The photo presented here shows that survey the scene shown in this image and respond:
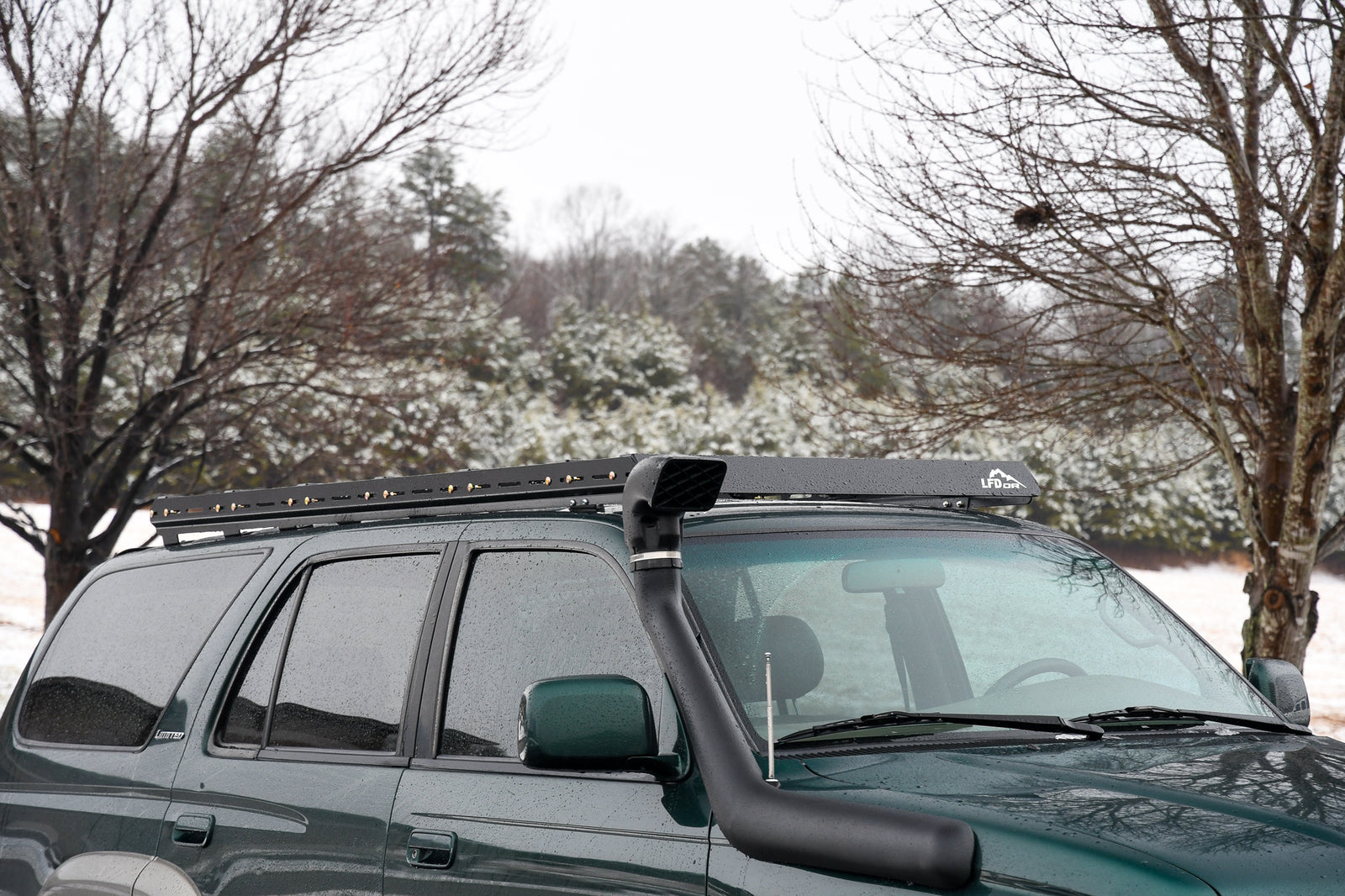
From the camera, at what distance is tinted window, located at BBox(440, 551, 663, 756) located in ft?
9.89

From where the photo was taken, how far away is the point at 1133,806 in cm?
219

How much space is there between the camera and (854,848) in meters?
2.14

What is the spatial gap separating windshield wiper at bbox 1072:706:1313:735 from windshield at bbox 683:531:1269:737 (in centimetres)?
8

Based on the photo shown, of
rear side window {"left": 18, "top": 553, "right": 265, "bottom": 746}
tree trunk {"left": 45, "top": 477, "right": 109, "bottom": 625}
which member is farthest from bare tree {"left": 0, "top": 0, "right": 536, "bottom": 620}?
rear side window {"left": 18, "top": 553, "right": 265, "bottom": 746}

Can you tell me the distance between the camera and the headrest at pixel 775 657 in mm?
2762

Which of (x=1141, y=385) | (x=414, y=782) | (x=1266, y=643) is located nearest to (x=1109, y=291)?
(x=1141, y=385)

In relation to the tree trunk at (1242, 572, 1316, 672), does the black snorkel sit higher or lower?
higher

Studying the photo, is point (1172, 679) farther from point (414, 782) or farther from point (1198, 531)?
point (1198, 531)

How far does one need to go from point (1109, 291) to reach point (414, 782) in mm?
7150

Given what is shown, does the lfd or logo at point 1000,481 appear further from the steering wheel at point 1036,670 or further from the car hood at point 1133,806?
the car hood at point 1133,806

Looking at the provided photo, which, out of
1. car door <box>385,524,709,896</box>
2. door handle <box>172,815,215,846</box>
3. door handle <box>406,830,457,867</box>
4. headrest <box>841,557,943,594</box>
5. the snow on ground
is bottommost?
the snow on ground

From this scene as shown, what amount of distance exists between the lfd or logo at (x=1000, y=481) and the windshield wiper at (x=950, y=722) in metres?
1.28

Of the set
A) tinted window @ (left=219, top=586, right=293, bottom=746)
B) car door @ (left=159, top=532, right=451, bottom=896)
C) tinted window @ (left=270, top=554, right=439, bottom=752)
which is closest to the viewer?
car door @ (left=159, top=532, right=451, bottom=896)

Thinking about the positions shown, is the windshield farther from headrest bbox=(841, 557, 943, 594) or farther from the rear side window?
the rear side window
